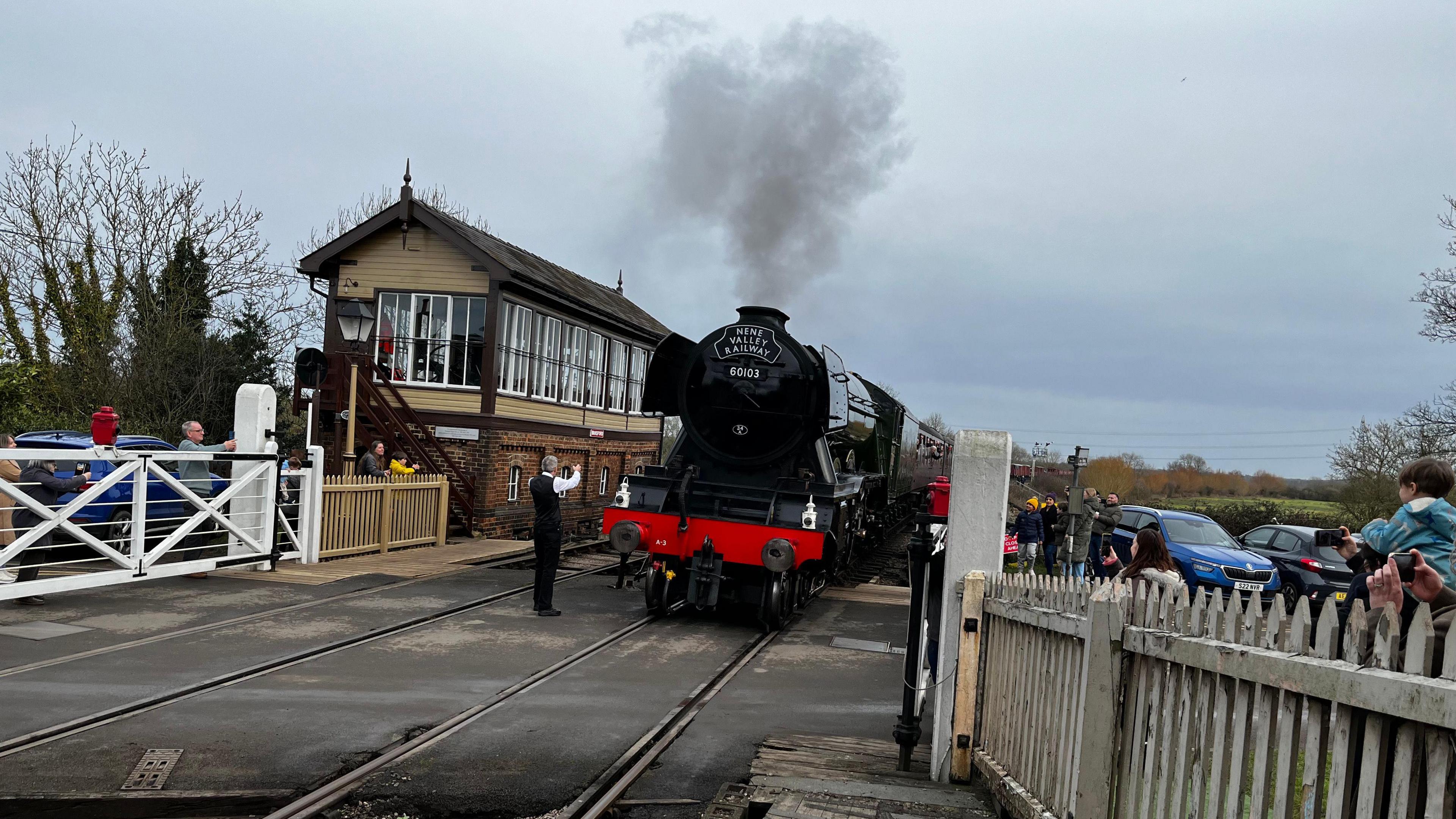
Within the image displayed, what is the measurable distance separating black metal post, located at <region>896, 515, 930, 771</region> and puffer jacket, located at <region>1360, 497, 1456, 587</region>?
2150mm

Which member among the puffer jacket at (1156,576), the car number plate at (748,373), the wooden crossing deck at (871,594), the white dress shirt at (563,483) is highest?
the car number plate at (748,373)

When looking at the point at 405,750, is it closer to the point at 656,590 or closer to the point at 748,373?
the point at 656,590

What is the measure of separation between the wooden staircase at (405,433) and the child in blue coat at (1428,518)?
14.3 meters

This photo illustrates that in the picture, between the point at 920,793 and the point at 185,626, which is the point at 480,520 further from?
the point at 920,793

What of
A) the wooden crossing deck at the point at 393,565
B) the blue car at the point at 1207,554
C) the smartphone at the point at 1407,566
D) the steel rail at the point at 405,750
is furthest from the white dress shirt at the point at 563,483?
the smartphone at the point at 1407,566

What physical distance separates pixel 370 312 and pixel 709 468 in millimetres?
7525

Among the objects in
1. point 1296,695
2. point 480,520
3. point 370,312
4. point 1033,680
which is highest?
point 370,312

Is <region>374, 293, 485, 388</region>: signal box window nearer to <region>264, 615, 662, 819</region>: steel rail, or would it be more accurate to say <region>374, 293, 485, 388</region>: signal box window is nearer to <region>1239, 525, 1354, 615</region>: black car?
<region>264, 615, 662, 819</region>: steel rail

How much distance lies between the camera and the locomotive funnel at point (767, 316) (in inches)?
427

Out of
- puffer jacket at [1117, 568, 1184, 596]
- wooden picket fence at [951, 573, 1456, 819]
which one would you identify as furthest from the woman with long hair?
wooden picket fence at [951, 573, 1456, 819]

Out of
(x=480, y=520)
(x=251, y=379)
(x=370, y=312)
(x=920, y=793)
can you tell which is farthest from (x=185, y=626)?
(x=251, y=379)

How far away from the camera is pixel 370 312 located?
619 inches

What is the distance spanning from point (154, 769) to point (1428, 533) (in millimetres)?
5924

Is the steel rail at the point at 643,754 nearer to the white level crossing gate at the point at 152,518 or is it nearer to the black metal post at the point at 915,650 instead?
the black metal post at the point at 915,650
